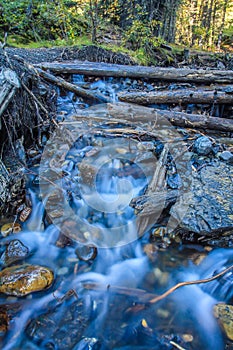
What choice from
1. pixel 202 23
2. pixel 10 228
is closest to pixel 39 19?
pixel 10 228

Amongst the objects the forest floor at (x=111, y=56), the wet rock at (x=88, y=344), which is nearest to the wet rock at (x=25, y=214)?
the wet rock at (x=88, y=344)

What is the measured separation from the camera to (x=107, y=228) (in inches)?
133

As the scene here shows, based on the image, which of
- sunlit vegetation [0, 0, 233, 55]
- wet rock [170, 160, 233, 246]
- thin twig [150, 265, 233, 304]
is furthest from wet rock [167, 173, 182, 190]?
sunlit vegetation [0, 0, 233, 55]

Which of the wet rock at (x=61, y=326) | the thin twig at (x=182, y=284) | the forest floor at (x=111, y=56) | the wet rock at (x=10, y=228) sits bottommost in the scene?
the wet rock at (x=61, y=326)

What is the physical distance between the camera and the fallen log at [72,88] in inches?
242

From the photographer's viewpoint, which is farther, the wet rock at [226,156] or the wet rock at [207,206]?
the wet rock at [226,156]

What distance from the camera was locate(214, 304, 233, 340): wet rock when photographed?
211 cm

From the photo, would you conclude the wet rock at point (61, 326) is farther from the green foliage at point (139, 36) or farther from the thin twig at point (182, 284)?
the green foliage at point (139, 36)

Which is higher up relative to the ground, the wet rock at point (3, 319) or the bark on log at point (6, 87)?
the bark on log at point (6, 87)

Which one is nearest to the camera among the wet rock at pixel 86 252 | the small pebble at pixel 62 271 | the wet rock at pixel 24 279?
the wet rock at pixel 24 279

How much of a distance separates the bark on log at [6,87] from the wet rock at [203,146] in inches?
119

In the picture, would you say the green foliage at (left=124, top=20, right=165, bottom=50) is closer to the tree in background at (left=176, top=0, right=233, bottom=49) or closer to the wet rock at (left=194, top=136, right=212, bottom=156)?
the wet rock at (left=194, top=136, right=212, bottom=156)

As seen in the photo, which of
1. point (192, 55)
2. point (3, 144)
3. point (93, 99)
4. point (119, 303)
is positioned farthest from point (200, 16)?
point (119, 303)

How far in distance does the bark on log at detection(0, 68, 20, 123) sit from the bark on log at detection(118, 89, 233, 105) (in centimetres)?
332
